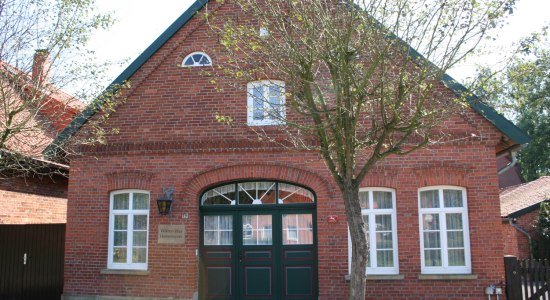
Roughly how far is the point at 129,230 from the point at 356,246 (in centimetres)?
655

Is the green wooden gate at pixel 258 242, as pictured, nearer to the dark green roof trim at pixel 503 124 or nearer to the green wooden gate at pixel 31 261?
the dark green roof trim at pixel 503 124

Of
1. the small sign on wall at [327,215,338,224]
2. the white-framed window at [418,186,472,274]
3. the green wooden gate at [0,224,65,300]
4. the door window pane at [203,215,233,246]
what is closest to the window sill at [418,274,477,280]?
the white-framed window at [418,186,472,274]

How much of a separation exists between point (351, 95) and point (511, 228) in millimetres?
16368

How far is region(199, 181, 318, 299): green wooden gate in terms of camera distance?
1171cm

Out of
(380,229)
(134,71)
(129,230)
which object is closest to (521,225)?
(380,229)

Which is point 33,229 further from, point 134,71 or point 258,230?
point 258,230

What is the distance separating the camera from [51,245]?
13.9 m

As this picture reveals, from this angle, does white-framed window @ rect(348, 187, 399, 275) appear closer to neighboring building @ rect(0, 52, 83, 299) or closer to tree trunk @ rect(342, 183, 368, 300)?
tree trunk @ rect(342, 183, 368, 300)

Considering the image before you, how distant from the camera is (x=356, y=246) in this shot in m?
7.31

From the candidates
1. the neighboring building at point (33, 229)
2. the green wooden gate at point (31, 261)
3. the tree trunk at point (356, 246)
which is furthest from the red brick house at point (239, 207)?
the tree trunk at point (356, 246)

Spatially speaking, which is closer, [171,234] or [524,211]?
[171,234]

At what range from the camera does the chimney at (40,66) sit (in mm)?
9398

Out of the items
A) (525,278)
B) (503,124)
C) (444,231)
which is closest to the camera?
(525,278)

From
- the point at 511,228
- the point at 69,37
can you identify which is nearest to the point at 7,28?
the point at 69,37
